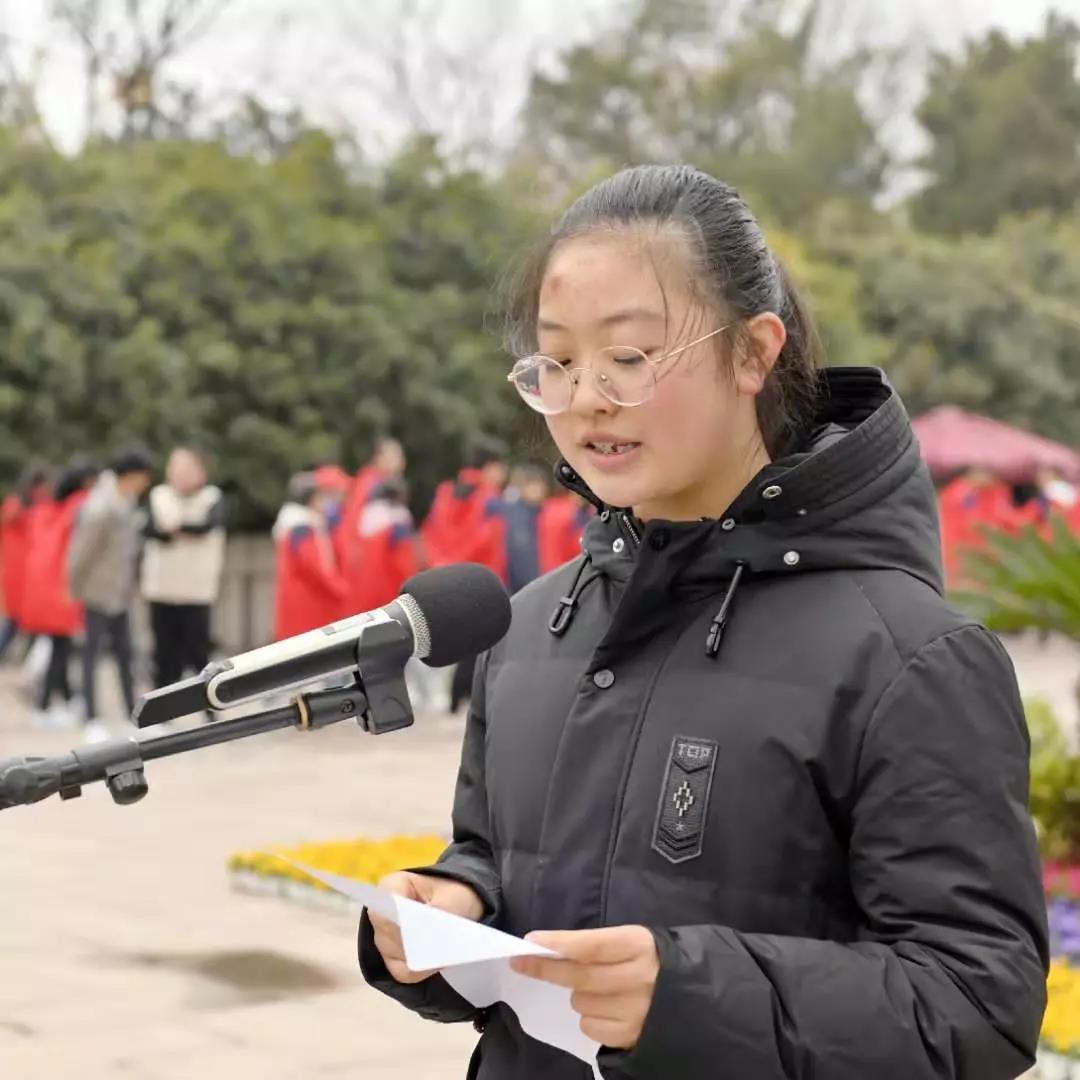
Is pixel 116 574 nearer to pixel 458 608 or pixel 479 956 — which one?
pixel 458 608

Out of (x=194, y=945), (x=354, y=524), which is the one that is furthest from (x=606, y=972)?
(x=354, y=524)

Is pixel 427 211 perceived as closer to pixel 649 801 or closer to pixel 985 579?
pixel 985 579

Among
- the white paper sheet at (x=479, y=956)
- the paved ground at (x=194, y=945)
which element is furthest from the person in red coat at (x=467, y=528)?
the white paper sheet at (x=479, y=956)

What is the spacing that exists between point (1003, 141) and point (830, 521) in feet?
136

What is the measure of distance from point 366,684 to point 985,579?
551cm

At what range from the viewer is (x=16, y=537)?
15.4 metres

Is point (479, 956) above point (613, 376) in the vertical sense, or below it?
below

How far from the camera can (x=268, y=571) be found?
19219mm

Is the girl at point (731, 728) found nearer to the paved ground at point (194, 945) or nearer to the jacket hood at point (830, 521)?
the jacket hood at point (830, 521)

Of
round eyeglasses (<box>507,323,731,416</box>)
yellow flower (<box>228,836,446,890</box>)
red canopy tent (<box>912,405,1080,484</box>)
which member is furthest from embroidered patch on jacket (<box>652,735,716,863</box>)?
red canopy tent (<box>912,405,1080,484</box>)

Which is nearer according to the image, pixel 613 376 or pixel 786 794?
pixel 786 794

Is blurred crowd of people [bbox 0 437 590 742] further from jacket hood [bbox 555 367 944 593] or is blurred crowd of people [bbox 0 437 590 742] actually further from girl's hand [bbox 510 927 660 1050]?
girl's hand [bbox 510 927 660 1050]

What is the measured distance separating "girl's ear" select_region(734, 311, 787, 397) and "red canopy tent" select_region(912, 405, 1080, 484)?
73.0 ft

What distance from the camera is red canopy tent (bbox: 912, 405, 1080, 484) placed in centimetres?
2427
